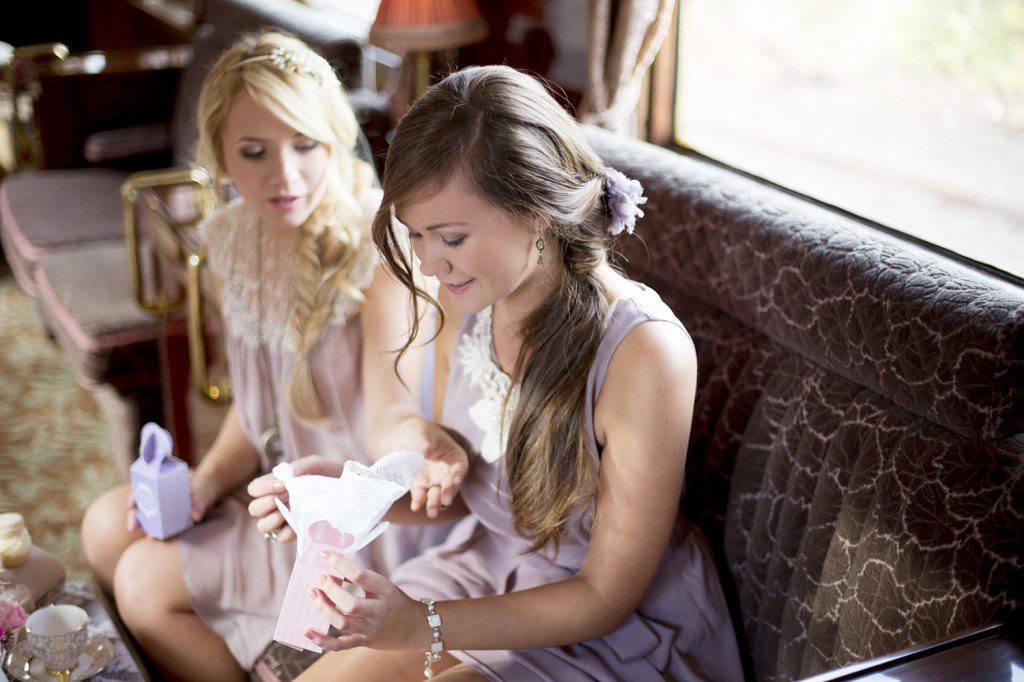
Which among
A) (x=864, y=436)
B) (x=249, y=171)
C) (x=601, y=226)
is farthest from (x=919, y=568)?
(x=249, y=171)

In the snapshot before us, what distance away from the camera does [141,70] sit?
405 centimetres

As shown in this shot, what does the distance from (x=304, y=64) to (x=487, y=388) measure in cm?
69

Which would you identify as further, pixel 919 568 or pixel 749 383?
pixel 749 383

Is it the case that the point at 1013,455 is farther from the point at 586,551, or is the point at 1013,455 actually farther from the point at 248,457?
the point at 248,457

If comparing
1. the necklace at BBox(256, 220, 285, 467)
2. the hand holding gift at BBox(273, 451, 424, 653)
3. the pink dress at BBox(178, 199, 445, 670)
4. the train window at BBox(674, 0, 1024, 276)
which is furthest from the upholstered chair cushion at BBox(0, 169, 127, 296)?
the hand holding gift at BBox(273, 451, 424, 653)

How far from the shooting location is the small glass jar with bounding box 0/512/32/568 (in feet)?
5.51

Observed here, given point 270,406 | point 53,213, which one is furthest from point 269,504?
point 53,213

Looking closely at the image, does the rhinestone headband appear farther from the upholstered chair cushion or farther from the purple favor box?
the upholstered chair cushion

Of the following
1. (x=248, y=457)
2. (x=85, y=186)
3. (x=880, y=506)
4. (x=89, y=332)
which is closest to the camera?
(x=880, y=506)

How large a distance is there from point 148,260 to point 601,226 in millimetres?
2214

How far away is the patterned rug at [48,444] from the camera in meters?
2.84

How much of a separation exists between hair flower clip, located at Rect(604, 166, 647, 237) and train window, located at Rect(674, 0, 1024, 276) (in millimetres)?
810

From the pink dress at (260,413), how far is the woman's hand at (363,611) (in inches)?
20.6

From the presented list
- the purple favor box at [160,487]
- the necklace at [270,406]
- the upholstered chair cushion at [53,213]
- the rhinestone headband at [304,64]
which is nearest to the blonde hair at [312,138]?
the rhinestone headband at [304,64]
